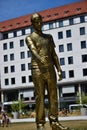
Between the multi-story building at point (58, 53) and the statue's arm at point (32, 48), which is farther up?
the multi-story building at point (58, 53)

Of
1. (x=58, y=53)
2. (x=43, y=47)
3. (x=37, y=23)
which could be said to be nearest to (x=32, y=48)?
(x=43, y=47)

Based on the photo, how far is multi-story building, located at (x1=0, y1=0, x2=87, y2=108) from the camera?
8519 cm

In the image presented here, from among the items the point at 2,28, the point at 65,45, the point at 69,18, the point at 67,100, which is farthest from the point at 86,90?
the point at 2,28

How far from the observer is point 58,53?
8919cm

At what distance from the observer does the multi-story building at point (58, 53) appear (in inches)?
3354

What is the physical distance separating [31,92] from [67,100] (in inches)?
421

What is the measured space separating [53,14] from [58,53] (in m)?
14.5

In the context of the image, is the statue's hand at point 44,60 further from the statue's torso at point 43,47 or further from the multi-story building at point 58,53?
the multi-story building at point 58,53

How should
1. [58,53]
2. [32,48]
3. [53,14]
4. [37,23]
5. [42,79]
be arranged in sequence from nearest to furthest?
[42,79] < [32,48] < [37,23] < [58,53] < [53,14]

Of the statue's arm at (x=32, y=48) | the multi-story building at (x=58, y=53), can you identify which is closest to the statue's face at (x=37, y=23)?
the statue's arm at (x=32, y=48)

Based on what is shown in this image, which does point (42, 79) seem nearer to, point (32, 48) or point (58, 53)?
point (32, 48)

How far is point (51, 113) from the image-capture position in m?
10.8

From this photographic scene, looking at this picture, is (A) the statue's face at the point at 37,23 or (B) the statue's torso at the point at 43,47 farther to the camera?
(A) the statue's face at the point at 37,23

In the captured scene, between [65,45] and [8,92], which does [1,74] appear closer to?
[8,92]
